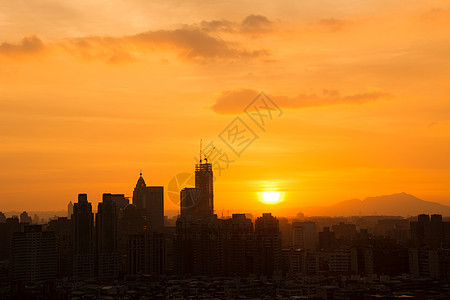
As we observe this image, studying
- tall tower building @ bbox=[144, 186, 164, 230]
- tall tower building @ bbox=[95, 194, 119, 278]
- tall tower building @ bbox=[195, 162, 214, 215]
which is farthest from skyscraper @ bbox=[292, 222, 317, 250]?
tall tower building @ bbox=[95, 194, 119, 278]

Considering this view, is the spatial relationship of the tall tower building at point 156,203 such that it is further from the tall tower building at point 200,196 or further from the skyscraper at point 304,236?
the skyscraper at point 304,236

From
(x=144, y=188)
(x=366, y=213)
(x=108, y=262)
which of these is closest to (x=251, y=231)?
(x=108, y=262)

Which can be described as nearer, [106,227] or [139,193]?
[106,227]

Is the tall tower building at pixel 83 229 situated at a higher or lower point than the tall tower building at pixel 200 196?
lower

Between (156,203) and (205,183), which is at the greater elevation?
(205,183)

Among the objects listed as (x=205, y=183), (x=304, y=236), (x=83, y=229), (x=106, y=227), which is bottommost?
(x=304, y=236)

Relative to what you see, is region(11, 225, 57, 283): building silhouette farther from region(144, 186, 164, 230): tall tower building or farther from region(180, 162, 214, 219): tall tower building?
region(144, 186, 164, 230): tall tower building

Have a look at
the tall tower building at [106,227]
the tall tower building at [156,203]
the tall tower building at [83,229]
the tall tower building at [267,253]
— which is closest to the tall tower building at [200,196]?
the tall tower building at [156,203]

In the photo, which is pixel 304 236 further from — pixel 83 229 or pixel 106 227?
pixel 83 229

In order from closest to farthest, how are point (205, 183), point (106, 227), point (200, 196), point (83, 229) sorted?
point (83, 229)
point (106, 227)
point (200, 196)
point (205, 183)

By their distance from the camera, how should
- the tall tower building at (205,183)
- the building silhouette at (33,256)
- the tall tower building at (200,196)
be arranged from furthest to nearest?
the tall tower building at (205,183)
the tall tower building at (200,196)
the building silhouette at (33,256)

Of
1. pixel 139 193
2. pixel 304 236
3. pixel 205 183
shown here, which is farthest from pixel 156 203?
pixel 304 236

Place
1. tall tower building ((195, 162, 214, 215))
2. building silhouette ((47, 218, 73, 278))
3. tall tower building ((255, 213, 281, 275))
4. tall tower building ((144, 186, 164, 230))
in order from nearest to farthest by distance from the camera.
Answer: tall tower building ((255, 213, 281, 275)) → building silhouette ((47, 218, 73, 278)) → tall tower building ((144, 186, 164, 230)) → tall tower building ((195, 162, 214, 215))
